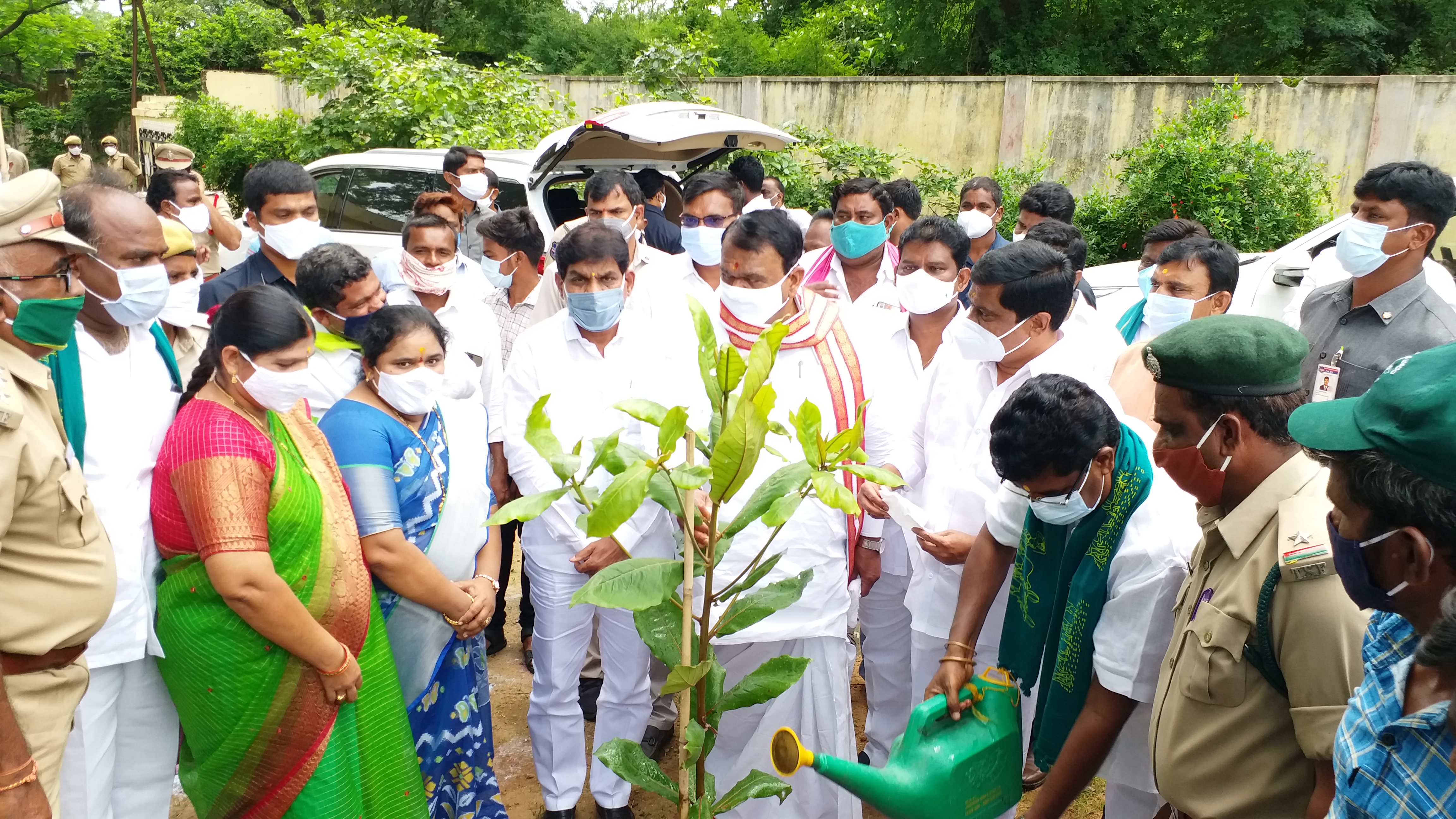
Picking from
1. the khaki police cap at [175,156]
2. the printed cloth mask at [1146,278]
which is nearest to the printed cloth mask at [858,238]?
the printed cloth mask at [1146,278]

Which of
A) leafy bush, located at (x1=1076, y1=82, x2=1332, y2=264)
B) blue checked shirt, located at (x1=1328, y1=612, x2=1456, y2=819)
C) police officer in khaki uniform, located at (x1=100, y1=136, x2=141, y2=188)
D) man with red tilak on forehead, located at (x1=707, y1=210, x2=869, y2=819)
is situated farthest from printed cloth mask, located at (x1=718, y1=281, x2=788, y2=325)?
police officer in khaki uniform, located at (x1=100, y1=136, x2=141, y2=188)

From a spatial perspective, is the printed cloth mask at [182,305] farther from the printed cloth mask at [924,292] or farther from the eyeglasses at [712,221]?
the printed cloth mask at [924,292]

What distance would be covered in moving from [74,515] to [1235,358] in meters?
2.27

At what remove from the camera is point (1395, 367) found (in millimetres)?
1381

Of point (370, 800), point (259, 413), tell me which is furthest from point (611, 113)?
point (370, 800)

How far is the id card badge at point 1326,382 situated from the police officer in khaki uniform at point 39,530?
3.78 metres

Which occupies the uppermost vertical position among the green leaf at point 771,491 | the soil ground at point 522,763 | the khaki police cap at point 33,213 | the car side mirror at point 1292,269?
the khaki police cap at point 33,213

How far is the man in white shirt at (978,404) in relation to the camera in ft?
9.43

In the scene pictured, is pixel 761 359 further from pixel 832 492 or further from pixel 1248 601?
pixel 1248 601

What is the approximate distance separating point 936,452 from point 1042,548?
786 mm

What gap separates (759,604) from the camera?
6.18 ft

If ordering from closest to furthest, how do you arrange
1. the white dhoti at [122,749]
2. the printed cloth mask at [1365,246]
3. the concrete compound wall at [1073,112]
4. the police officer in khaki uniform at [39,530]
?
the police officer in khaki uniform at [39,530] < the white dhoti at [122,749] < the printed cloth mask at [1365,246] < the concrete compound wall at [1073,112]

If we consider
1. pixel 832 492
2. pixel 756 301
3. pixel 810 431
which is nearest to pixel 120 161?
pixel 756 301

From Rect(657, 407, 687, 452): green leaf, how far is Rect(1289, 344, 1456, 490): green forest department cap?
0.92 m
